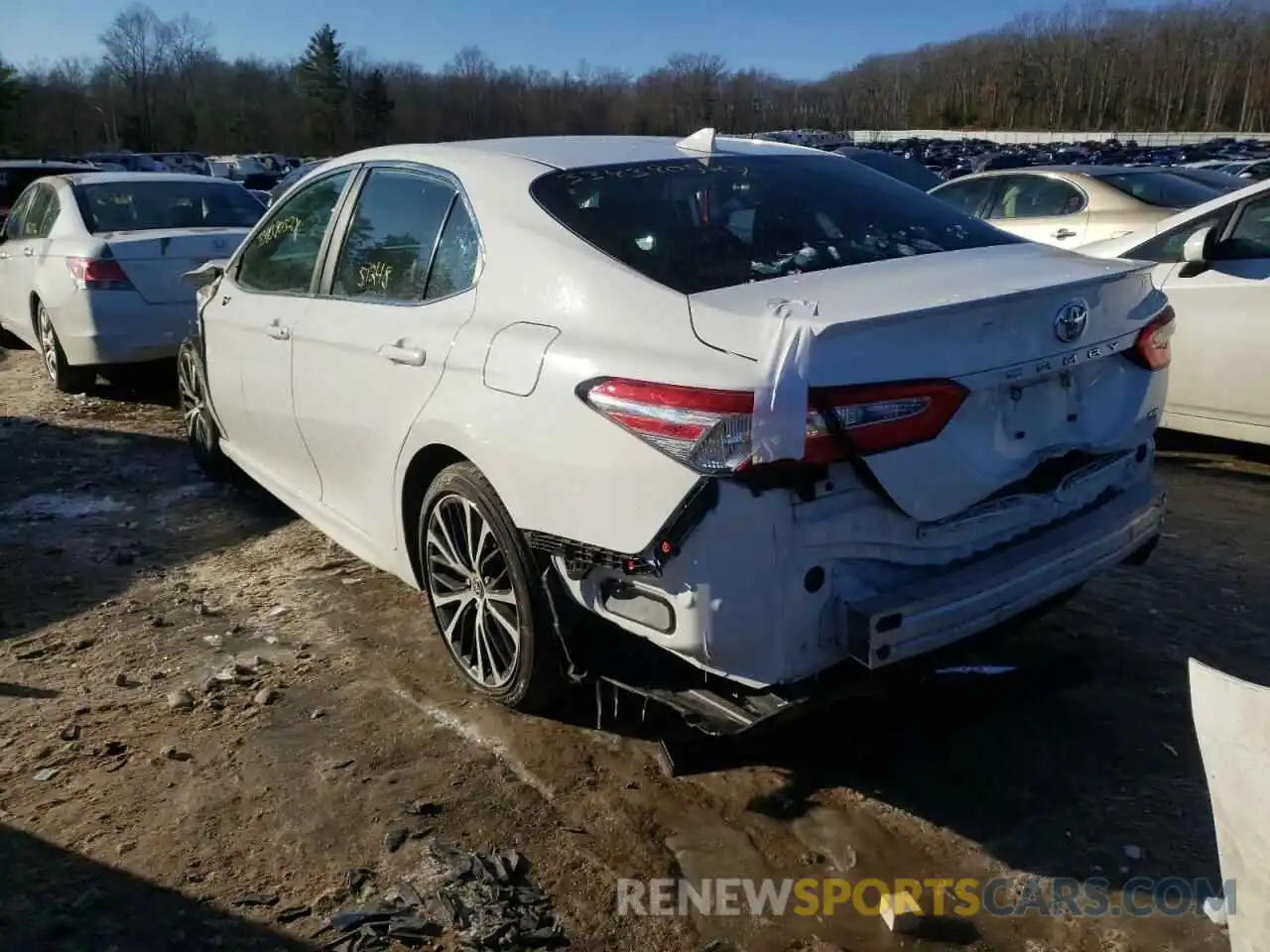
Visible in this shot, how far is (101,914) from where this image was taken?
2.50 m

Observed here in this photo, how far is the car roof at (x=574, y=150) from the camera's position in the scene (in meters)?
3.41

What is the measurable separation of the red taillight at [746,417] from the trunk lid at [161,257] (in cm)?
589

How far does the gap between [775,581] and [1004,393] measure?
31.6 inches

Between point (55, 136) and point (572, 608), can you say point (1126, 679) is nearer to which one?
point (572, 608)

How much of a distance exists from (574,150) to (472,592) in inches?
60.9

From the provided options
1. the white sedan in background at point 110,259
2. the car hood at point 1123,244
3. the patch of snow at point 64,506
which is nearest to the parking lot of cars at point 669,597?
the patch of snow at point 64,506

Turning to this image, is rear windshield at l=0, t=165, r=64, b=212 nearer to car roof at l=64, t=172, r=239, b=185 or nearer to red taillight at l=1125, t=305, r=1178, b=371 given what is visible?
car roof at l=64, t=172, r=239, b=185

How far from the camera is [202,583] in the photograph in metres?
4.54

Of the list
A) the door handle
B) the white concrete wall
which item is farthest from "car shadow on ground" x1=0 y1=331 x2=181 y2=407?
the white concrete wall

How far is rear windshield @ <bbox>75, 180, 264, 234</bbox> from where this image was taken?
7930 mm

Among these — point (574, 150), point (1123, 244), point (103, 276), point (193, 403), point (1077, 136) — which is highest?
point (1077, 136)

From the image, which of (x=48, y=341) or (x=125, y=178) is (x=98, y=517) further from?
(x=125, y=178)

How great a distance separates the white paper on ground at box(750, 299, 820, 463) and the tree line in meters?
71.6

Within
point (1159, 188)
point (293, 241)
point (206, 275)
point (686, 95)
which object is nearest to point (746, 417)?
point (293, 241)
